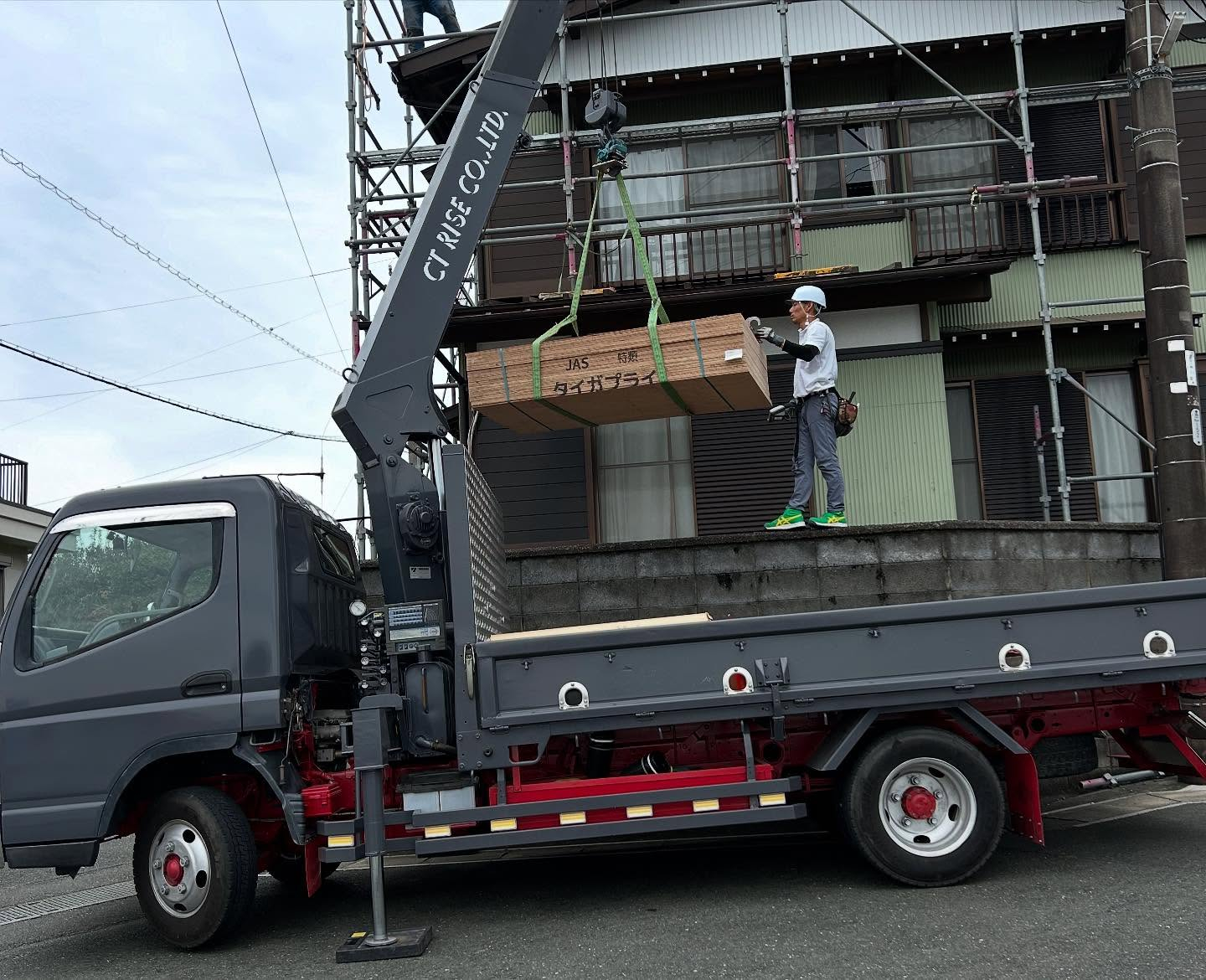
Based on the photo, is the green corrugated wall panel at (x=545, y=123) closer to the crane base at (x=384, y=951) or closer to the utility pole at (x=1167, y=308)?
the utility pole at (x=1167, y=308)

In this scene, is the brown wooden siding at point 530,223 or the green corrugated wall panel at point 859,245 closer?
the green corrugated wall panel at point 859,245

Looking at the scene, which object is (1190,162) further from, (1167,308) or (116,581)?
(116,581)

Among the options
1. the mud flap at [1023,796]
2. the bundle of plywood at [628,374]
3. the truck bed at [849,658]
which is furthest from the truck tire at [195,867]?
the mud flap at [1023,796]

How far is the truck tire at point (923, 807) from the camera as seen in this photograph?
18.7ft

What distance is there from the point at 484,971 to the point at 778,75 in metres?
10.5

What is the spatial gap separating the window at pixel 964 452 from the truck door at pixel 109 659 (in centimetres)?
884

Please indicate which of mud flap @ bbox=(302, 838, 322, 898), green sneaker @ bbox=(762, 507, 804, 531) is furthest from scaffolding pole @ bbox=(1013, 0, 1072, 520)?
mud flap @ bbox=(302, 838, 322, 898)

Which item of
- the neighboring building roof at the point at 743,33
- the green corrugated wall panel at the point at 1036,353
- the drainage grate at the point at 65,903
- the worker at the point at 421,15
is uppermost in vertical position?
the worker at the point at 421,15

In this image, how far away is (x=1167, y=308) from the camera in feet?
24.0

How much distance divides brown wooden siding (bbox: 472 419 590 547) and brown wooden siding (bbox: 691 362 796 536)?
Answer: 50.4 inches

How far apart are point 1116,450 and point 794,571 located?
547 cm

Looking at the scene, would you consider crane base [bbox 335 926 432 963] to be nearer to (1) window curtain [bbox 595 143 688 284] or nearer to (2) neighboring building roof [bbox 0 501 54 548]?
(1) window curtain [bbox 595 143 688 284]

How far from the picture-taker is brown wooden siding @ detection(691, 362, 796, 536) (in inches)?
458

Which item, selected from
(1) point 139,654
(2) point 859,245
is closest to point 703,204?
(2) point 859,245
